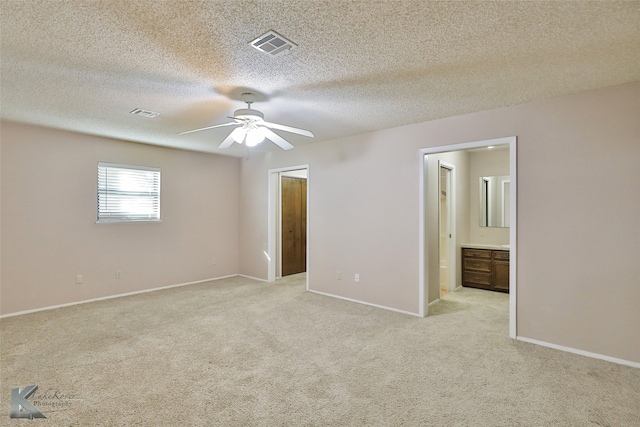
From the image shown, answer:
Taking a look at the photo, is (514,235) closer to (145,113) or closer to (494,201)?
(494,201)

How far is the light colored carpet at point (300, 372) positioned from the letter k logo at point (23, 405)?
0.04 m

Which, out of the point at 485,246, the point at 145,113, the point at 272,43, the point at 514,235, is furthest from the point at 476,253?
the point at 145,113

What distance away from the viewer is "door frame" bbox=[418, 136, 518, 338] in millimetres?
3328

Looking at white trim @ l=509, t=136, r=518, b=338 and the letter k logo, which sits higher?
white trim @ l=509, t=136, r=518, b=338

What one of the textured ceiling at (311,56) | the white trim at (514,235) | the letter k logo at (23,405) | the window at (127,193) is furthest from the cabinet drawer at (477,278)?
the letter k logo at (23,405)

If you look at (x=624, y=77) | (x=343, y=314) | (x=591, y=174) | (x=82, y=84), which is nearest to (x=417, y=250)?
(x=343, y=314)

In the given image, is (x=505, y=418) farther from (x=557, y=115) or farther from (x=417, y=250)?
(x=557, y=115)

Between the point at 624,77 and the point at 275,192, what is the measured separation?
4866 millimetres

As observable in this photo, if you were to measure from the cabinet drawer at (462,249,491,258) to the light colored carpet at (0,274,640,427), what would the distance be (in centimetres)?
135

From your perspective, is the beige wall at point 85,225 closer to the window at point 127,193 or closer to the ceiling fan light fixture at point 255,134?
the window at point 127,193

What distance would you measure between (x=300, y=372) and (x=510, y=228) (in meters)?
2.50

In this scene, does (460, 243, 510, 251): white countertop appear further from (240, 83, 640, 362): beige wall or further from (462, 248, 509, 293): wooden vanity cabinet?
(240, 83, 640, 362): beige wall

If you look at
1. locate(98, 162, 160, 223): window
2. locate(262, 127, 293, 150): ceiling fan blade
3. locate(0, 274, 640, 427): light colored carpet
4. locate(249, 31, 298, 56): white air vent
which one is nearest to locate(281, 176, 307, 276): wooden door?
locate(98, 162, 160, 223): window

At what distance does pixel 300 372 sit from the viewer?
8.66 feet
